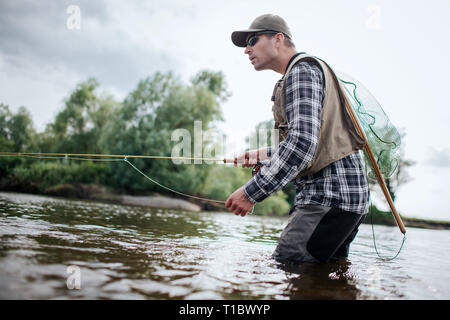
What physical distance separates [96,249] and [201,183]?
72.8 ft

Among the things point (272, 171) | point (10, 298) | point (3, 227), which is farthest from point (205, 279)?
point (3, 227)

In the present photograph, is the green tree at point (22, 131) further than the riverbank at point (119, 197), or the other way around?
the green tree at point (22, 131)

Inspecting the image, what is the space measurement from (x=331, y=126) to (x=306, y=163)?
1.57ft

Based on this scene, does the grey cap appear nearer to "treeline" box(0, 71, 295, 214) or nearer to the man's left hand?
the man's left hand

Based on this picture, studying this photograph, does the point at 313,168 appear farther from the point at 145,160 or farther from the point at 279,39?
the point at 145,160

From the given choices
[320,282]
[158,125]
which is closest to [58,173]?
[158,125]

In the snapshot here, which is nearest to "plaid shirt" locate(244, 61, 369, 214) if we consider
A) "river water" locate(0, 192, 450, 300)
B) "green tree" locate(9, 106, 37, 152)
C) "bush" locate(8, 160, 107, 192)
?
"river water" locate(0, 192, 450, 300)

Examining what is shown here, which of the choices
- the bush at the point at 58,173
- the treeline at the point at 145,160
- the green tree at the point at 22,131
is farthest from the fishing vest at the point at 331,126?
the green tree at the point at 22,131

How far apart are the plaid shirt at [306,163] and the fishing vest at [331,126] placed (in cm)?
7

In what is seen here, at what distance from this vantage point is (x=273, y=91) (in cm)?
311

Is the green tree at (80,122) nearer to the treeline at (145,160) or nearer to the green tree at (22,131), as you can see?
the green tree at (22,131)

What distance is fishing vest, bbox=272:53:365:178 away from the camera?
2.66 metres

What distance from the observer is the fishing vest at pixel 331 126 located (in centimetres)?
266

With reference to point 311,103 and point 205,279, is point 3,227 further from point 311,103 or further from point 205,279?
point 311,103
